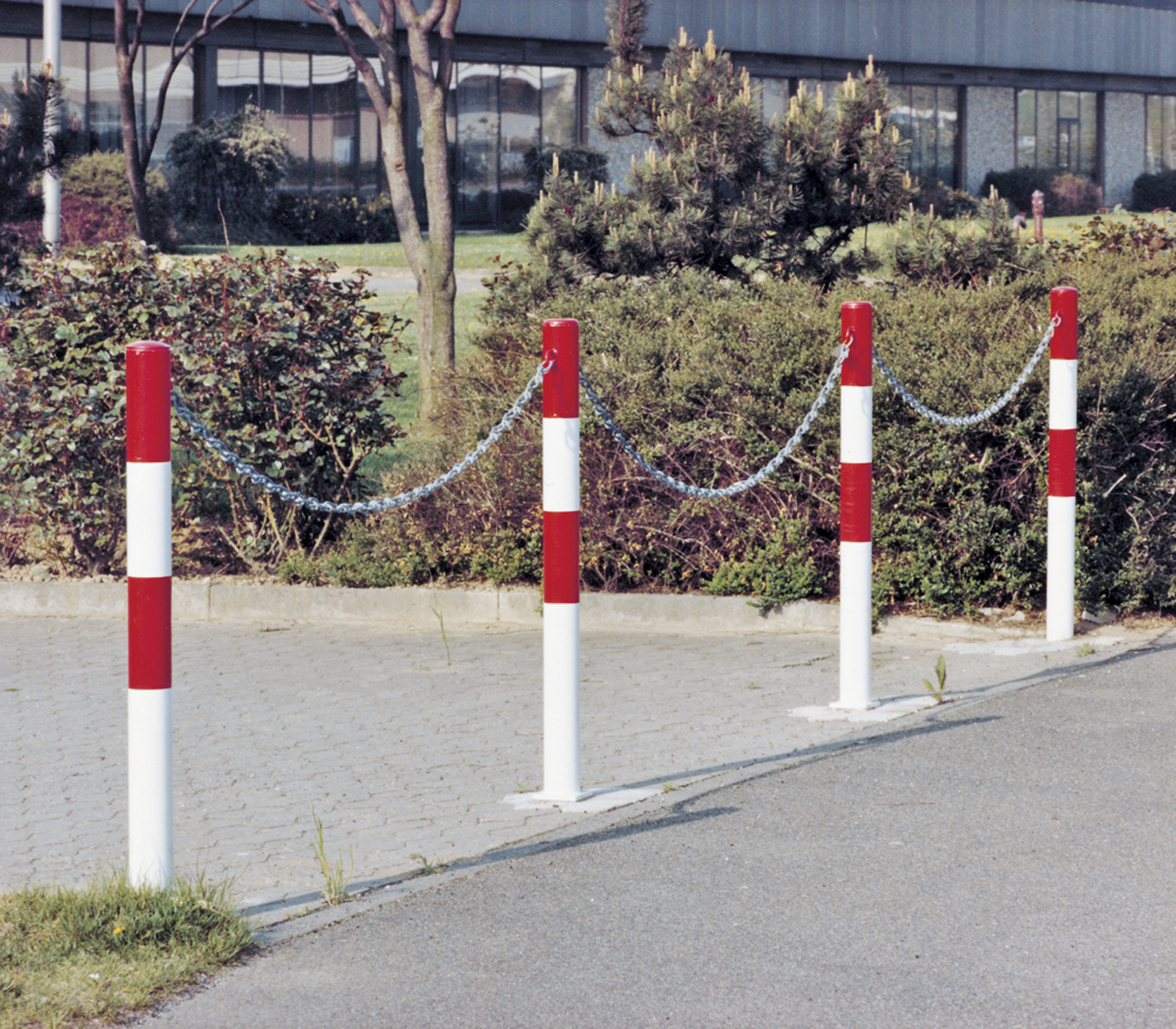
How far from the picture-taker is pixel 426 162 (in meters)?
11.8

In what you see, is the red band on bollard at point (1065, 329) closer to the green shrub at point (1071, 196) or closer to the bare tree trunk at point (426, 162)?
the bare tree trunk at point (426, 162)

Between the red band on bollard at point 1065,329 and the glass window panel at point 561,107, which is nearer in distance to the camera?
the red band on bollard at point 1065,329

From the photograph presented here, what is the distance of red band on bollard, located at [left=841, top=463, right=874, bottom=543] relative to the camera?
6258mm

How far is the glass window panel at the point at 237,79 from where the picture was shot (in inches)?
1483

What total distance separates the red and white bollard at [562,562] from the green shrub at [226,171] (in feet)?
101

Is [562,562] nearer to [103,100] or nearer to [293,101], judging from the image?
[103,100]

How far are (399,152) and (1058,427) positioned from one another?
6.09 meters

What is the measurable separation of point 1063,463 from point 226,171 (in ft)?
100.0

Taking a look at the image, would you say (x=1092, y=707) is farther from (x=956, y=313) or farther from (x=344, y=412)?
(x=344, y=412)

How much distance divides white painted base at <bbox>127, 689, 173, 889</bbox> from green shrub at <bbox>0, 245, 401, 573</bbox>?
4.50 m

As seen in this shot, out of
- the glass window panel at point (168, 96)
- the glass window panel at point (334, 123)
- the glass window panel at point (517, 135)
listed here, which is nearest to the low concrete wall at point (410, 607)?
the glass window panel at point (168, 96)

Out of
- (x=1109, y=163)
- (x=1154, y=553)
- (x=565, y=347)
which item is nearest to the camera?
(x=565, y=347)

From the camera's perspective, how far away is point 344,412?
349 inches

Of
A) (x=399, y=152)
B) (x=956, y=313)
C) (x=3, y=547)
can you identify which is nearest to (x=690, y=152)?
(x=399, y=152)
